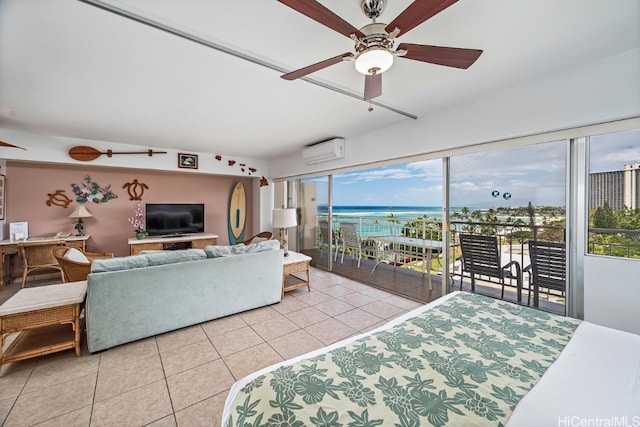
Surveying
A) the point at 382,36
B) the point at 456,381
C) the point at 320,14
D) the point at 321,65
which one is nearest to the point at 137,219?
the point at 321,65

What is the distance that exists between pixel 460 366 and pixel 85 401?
2.32 metres

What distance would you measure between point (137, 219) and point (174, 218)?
0.65 m

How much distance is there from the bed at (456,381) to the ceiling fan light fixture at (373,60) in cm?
152

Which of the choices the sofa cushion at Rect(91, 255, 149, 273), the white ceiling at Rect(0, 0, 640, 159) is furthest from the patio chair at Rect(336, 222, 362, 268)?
the sofa cushion at Rect(91, 255, 149, 273)

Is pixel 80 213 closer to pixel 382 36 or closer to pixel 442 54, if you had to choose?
pixel 382 36

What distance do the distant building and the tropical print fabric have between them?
4.22ft

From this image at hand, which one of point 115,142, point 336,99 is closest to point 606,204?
point 336,99

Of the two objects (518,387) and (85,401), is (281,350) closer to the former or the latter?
(85,401)

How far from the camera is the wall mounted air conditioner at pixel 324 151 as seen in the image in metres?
4.17

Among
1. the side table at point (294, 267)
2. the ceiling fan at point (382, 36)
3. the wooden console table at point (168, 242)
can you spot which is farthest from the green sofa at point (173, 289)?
the wooden console table at point (168, 242)

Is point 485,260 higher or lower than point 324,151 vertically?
lower

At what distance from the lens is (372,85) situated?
1.76 meters

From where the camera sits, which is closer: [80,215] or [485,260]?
[485,260]

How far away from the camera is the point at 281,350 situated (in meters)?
2.30
